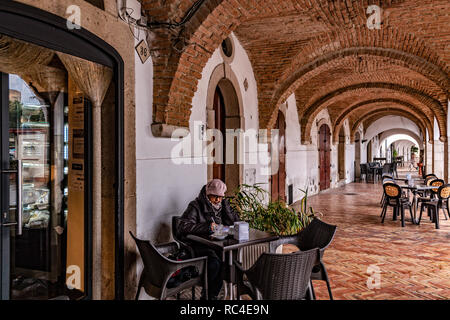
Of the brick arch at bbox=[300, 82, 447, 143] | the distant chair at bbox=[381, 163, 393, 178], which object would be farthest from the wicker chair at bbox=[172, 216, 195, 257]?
the distant chair at bbox=[381, 163, 393, 178]

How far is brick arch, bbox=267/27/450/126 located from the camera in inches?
235

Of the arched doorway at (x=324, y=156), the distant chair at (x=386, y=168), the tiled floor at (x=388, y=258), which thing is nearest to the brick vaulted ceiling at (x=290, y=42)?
the tiled floor at (x=388, y=258)

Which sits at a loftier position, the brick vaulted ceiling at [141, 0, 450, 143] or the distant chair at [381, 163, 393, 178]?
the brick vaulted ceiling at [141, 0, 450, 143]

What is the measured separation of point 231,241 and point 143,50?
6.78 ft

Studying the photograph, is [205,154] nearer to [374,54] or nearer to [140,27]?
[140,27]

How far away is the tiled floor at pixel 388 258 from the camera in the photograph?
12.1 ft

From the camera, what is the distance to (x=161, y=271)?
2613mm

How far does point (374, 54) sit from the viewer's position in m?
6.63

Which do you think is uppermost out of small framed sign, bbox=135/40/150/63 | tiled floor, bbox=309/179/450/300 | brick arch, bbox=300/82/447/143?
brick arch, bbox=300/82/447/143

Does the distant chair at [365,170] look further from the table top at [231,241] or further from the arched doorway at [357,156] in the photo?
the table top at [231,241]

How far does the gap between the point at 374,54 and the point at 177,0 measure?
4.66 meters

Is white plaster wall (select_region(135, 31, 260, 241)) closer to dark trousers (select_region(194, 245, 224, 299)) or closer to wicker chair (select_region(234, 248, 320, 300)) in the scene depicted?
dark trousers (select_region(194, 245, 224, 299))

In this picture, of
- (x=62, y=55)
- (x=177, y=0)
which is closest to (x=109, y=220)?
(x=62, y=55)

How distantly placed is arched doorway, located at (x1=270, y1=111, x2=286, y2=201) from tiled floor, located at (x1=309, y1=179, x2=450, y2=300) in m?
1.38
